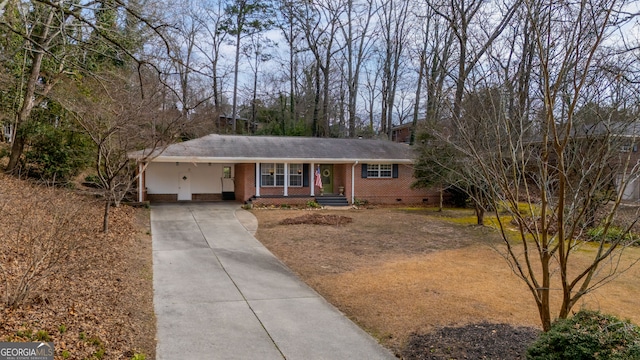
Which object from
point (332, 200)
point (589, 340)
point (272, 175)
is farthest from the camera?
point (332, 200)

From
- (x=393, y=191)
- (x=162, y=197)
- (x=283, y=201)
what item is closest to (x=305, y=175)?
(x=283, y=201)

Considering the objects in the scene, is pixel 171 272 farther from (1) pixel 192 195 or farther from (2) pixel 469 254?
(1) pixel 192 195

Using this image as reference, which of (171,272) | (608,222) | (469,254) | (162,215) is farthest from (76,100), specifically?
(608,222)

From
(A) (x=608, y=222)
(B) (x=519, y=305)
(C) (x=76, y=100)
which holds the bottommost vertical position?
(B) (x=519, y=305)

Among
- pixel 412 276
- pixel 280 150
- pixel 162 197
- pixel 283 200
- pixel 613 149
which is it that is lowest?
pixel 412 276

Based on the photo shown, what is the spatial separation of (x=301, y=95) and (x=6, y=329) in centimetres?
3444

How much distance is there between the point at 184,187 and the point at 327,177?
7.54 m

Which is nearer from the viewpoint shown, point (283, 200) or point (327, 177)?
point (283, 200)

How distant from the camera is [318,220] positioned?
15.9 m

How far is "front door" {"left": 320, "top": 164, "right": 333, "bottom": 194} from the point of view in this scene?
22.7m

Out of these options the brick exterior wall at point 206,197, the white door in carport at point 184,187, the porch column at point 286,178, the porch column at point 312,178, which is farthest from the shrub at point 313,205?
the white door in carport at point 184,187

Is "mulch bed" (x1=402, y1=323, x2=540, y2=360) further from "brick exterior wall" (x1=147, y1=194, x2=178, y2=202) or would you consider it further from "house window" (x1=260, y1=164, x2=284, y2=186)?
"brick exterior wall" (x1=147, y1=194, x2=178, y2=202)

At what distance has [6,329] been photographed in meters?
4.61
